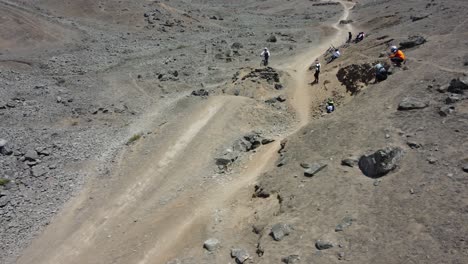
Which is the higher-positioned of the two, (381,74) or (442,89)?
(442,89)

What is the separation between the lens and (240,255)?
16875 millimetres

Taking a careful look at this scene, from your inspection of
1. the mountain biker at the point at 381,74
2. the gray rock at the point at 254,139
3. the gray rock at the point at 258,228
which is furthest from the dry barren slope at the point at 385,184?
the gray rock at the point at 254,139

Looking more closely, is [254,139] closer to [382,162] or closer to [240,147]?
[240,147]

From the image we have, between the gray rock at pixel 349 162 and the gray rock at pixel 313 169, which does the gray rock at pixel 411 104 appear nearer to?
the gray rock at pixel 349 162

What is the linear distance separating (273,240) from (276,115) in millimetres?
16843

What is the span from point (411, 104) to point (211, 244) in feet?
45.2

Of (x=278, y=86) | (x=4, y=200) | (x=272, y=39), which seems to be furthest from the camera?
(x=272, y=39)

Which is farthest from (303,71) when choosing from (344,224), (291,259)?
(291,259)

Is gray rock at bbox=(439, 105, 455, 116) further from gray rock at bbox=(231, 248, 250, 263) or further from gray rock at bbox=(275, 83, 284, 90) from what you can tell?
gray rock at bbox=(275, 83, 284, 90)

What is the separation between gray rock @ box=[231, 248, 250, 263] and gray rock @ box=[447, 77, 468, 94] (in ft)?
50.1

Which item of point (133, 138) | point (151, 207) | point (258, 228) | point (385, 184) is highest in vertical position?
point (385, 184)

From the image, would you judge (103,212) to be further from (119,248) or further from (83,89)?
(83,89)

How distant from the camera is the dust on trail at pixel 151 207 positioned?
2047cm

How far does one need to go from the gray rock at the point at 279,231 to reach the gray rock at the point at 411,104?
1065cm
